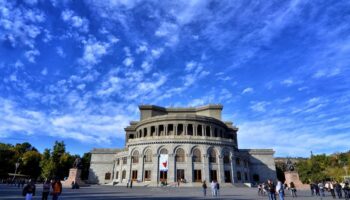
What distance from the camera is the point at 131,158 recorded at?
47.0 meters

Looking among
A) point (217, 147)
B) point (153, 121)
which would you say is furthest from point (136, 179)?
point (217, 147)

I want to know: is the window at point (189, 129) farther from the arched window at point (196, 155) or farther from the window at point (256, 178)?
the window at point (256, 178)

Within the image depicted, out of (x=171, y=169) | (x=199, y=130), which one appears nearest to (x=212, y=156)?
(x=199, y=130)

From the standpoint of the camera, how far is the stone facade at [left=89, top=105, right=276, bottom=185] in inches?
1688

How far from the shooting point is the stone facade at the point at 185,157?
42875mm

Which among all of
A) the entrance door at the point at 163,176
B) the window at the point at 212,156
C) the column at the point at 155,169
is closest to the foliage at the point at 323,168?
the window at the point at 212,156

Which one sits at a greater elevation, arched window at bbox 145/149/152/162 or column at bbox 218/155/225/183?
arched window at bbox 145/149/152/162

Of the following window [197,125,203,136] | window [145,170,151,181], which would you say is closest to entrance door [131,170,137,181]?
window [145,170,151,181]

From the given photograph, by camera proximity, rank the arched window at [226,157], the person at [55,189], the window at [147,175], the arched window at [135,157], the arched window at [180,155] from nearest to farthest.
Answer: the person at [55,189] → the window at [147,175] → the arched window at [180,155] → the arched window at [226,157] → the arched window at [135,157]

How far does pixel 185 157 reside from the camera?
143 feet

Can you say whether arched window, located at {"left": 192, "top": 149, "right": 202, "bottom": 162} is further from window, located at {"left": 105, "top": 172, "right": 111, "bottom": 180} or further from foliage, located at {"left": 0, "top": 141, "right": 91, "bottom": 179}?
foliage, located at {"left": 0, "top": 141, "right": 91, "bottom": 179}

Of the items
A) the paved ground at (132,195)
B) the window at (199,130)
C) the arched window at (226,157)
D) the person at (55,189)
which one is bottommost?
the paved ground at (132,195)

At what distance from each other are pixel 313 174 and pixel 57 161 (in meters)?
63.0

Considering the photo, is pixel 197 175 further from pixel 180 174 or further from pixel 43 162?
pixel 43 162
